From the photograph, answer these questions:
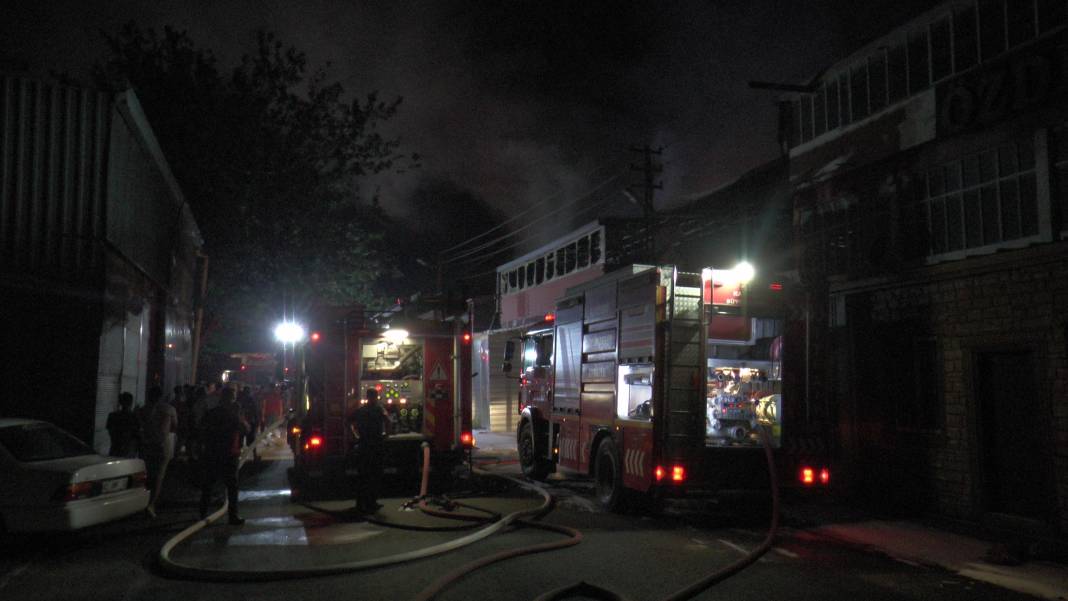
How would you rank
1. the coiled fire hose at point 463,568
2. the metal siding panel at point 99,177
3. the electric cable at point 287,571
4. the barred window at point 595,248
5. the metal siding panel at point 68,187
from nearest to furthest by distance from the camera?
the coiled fire hose at point 463,568 → the electric cable at point 287,571 → the metal siding panel at point 68,187 → the metal siding panel at point 99,177 → the barred window at point 595,248

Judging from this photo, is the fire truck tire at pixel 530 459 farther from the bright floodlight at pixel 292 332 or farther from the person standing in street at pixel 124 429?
the person standing in street at pixel 124 429

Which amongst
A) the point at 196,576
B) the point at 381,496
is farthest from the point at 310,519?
the point at 196,576

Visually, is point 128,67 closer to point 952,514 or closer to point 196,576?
point 196,576

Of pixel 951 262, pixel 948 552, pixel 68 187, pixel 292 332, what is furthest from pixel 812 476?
pixel 68 187

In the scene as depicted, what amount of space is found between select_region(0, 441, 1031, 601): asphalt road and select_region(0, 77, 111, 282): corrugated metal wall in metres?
4.61

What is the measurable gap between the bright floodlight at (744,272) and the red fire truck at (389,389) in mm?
4678

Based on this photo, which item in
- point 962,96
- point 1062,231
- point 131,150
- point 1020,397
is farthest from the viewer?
point 131,150

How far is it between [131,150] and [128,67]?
12116mm

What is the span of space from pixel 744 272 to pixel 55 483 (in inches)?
309

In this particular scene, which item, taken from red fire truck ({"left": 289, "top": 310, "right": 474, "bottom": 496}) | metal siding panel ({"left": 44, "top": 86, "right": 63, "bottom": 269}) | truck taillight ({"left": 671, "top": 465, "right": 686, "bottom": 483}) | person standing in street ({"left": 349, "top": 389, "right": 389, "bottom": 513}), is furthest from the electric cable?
metal siding panel ({"left": 44, "top": 86, "right": 63, "bottom": 269})

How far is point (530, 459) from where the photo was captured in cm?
1511

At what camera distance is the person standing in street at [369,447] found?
11.1 m

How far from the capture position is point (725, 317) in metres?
10.7

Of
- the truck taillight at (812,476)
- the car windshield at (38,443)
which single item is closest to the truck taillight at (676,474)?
the truck taillight at (812,476)
